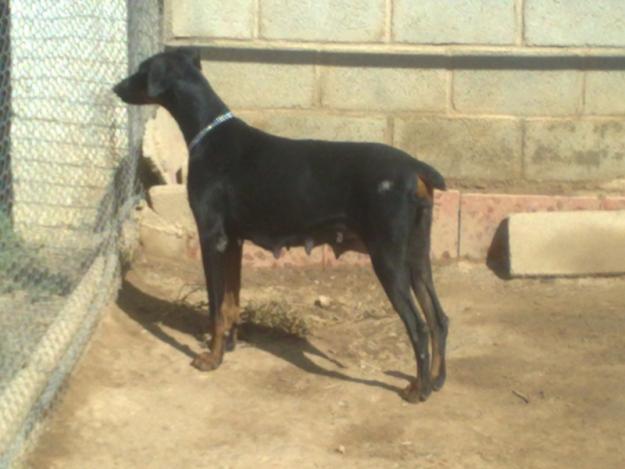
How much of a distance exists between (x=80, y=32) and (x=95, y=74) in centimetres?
24

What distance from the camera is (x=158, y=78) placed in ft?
19.2

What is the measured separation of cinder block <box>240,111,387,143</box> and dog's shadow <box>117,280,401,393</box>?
4.72 ft

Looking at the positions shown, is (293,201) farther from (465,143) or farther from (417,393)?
(465,143)

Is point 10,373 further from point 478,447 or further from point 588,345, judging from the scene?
point 588,345

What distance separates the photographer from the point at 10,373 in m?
4.71

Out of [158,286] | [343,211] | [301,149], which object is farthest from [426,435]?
[158,286]

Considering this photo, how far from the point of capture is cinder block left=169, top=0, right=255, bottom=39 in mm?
7418

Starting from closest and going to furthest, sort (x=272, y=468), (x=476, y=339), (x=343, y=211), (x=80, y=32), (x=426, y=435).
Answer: (x=272, y=468)
(x=426, y=435)
(x=343, y=211)
(x=476, y=339)
(x=80, y=32)

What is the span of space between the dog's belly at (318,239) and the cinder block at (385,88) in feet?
6.67

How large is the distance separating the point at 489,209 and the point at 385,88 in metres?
1.00

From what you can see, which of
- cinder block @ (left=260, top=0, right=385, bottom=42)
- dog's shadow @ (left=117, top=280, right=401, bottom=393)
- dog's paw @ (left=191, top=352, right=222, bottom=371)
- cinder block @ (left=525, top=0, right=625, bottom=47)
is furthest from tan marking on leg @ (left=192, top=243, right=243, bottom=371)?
cinder block @ (left=525, top=0, right=625, bottom=47)

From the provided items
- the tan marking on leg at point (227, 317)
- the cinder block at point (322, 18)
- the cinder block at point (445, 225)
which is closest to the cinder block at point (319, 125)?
the cinder block at point (322, 18)

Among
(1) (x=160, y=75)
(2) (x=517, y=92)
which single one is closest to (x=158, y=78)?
(1) (x=160, y=75)

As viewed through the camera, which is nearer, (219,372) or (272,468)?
(272,468)
